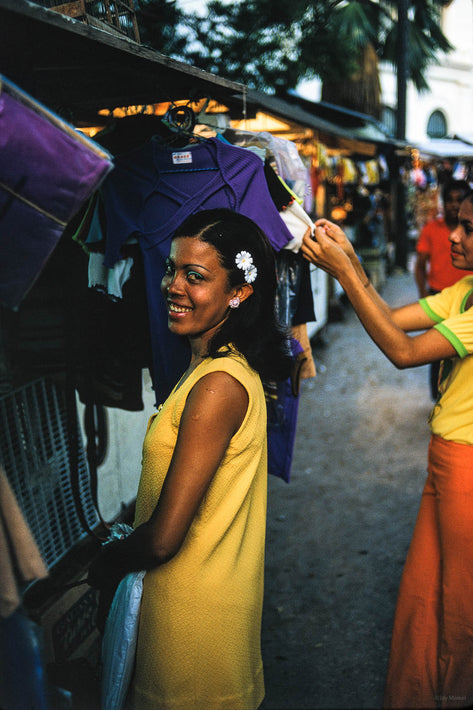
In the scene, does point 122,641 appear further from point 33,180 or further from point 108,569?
point 33,180

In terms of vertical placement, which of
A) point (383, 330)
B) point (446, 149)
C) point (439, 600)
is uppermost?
point (446, 149)

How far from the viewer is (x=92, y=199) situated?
2316 mm

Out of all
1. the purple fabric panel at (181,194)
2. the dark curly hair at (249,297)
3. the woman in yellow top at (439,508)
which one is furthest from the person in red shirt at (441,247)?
the dark curly hair at (249,297)

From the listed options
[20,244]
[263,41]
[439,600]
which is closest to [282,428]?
[439,600]

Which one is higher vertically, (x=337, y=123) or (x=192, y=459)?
(x=337, y=123)

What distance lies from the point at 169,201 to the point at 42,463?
4.78 feet

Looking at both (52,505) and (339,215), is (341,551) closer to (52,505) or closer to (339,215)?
(52,505)

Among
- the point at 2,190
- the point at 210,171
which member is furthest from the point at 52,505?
the point at 2,190

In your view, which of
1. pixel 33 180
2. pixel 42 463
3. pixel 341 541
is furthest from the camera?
pixel 341 541

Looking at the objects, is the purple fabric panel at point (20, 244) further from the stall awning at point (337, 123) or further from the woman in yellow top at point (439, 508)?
the stall awning at point (337, 123)

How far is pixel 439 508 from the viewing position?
239cm

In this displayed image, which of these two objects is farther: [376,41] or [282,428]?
[376,41]

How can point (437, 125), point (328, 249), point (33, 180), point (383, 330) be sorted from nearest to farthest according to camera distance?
point (33, 180)
point (383, 330)
point (328, 249)
point (437, 125)

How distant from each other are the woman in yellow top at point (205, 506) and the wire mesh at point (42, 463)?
1.12 m
